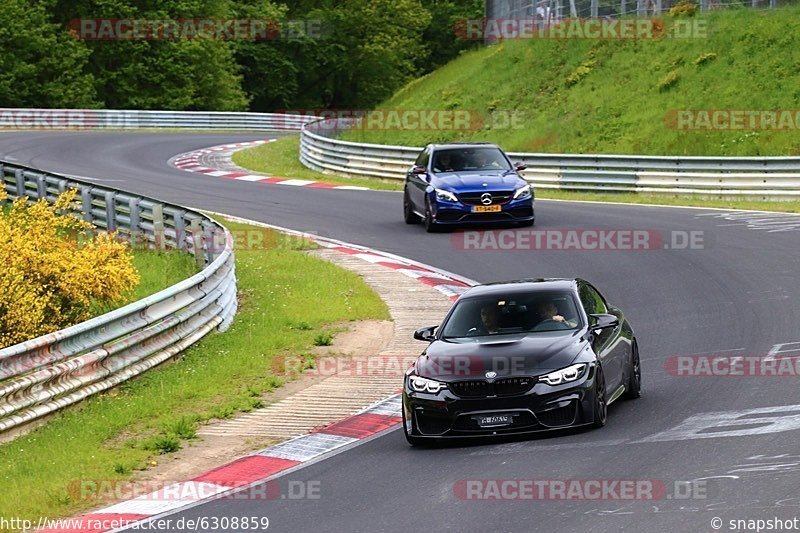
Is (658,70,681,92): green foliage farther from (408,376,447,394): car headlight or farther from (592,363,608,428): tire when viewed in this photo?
(408,376,447,394): car headlight

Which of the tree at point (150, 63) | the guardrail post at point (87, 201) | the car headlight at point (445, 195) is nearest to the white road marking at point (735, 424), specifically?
the car headlight at point (445, 195)

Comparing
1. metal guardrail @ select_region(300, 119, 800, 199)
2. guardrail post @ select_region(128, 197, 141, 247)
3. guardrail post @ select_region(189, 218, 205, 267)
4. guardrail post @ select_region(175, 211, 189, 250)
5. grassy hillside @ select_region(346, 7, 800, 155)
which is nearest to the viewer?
guardrail post @ select_region(189, 218, 205, 267)

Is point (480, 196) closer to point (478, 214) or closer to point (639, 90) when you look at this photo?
point (478, 214)

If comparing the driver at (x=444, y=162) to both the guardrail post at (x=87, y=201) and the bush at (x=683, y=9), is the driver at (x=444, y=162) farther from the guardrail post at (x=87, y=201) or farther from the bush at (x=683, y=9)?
the bush at (x=683, y=9)

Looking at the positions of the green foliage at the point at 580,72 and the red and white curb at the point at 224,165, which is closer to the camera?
the red and white curb at the point at 224,165

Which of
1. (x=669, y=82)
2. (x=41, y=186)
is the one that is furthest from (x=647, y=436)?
(x=669, y=82)

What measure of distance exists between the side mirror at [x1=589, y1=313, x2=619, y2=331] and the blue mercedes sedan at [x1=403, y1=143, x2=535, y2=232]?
12.7 metres

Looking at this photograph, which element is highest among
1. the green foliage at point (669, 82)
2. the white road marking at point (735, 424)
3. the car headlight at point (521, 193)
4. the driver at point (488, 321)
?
the green foliage at point (669, 82)

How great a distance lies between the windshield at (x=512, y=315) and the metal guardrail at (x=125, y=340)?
338cm

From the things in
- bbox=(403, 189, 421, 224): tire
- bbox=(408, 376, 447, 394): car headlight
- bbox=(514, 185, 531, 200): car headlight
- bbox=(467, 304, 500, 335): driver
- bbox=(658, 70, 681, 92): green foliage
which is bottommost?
bbox=(403, 189, 421, 224): tire

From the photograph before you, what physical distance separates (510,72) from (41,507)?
38.2 m

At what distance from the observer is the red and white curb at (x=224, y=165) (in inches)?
1430

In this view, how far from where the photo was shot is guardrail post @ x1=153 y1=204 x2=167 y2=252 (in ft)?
75.4

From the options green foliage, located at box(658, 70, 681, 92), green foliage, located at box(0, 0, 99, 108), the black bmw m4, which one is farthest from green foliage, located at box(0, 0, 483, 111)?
the black bmw m4
